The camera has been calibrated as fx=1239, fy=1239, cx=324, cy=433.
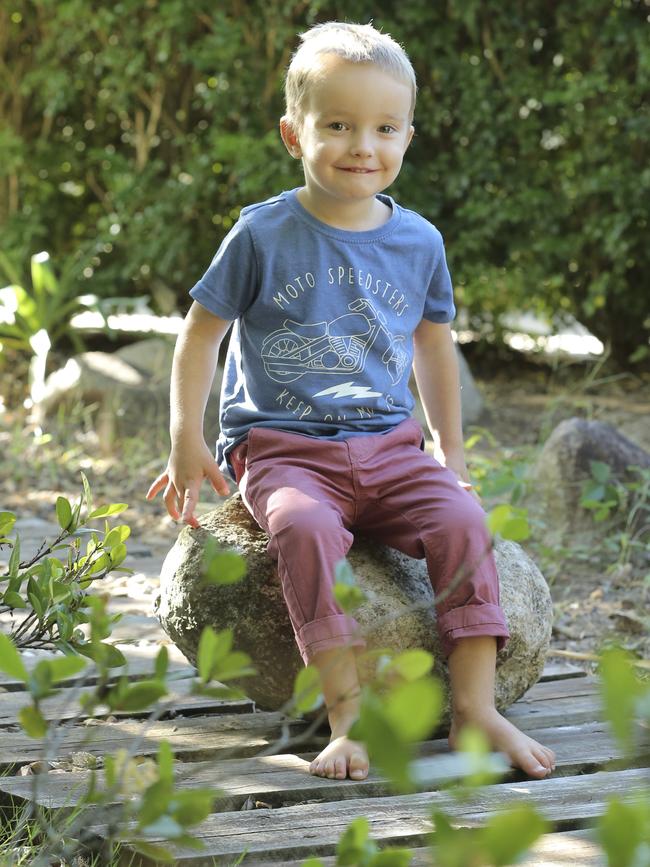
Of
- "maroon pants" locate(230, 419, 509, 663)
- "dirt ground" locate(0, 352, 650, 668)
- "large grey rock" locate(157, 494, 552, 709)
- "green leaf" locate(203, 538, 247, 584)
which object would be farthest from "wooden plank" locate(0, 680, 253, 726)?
"green leaf" locate(203, 538, 247, 584)

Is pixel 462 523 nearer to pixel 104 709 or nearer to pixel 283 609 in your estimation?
pixel 283 609

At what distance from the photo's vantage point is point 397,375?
2824 millimetres

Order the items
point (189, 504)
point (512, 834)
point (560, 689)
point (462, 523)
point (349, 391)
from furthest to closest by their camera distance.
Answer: point (560, 689) → point (349, 391) → point (189, 504) → point (462, 523) → point (512, 834)

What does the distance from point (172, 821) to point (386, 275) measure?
1.78m

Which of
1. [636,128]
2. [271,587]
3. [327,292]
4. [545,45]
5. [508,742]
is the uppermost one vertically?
[545,45]

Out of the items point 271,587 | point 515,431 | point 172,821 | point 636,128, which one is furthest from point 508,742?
point 636,128

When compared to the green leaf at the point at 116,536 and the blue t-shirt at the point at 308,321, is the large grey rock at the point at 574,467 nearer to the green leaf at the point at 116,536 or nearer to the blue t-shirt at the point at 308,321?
the blue t-shirt at the point at 308,321

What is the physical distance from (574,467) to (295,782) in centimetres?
238

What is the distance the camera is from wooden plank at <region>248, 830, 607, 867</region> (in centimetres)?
186

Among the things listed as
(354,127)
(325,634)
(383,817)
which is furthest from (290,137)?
(383,817)

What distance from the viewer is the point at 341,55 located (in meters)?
2.64

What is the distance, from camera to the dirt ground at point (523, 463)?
3.76m

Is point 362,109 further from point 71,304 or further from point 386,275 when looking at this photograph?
point 71,304

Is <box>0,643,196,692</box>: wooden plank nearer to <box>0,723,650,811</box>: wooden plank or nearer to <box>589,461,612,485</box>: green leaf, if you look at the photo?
<box>0,723,650,811</box>: wooden plank
